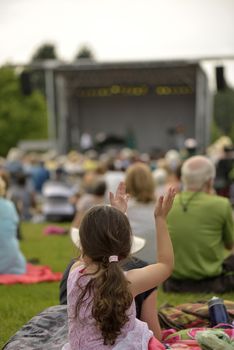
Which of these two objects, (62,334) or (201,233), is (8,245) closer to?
(201,233)

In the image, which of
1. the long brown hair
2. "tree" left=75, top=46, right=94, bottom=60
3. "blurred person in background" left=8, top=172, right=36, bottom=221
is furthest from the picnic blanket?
"tree" left=75, top=46, right=94, bottom=60

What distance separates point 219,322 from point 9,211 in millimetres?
3152

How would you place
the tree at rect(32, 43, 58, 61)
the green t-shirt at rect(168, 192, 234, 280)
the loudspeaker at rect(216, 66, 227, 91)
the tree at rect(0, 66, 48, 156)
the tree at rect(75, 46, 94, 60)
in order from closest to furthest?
the green t-shirt at rect(168, 192, 234, 280) → the loudspeaker at rect(216, 66, 227, 91) → the tree at rect(0, 66, 48, 156) → the tree at rect(75, 46, 94, 60) → the tree at rect(32, 43, 58, 61)

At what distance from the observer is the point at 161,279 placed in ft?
10.4

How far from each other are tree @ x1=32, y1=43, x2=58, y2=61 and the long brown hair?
2686 inches

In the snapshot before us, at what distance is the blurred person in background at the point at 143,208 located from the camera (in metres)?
6.38

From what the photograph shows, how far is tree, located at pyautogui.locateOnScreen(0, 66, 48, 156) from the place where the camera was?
5181cm

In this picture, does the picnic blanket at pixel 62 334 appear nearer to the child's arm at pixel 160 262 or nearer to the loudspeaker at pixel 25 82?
the child's arm at pixel 160 262

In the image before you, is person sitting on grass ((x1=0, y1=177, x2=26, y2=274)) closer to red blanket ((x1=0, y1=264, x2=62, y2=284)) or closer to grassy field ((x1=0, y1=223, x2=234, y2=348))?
red blanket ((x1=0, y1=264, x2=62, y2=284))

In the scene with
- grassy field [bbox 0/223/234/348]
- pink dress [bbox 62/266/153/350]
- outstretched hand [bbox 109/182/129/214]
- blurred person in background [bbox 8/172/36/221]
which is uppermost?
outstretched hand [bbox 109/182/129/214]

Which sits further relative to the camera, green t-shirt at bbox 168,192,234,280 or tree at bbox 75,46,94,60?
tree at bbox 75,46,94,60

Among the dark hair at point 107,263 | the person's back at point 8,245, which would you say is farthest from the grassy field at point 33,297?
the dark hair at point 107,263

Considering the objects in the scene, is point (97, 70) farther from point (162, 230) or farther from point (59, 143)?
point (162, 230)

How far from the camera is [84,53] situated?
2876 inches
